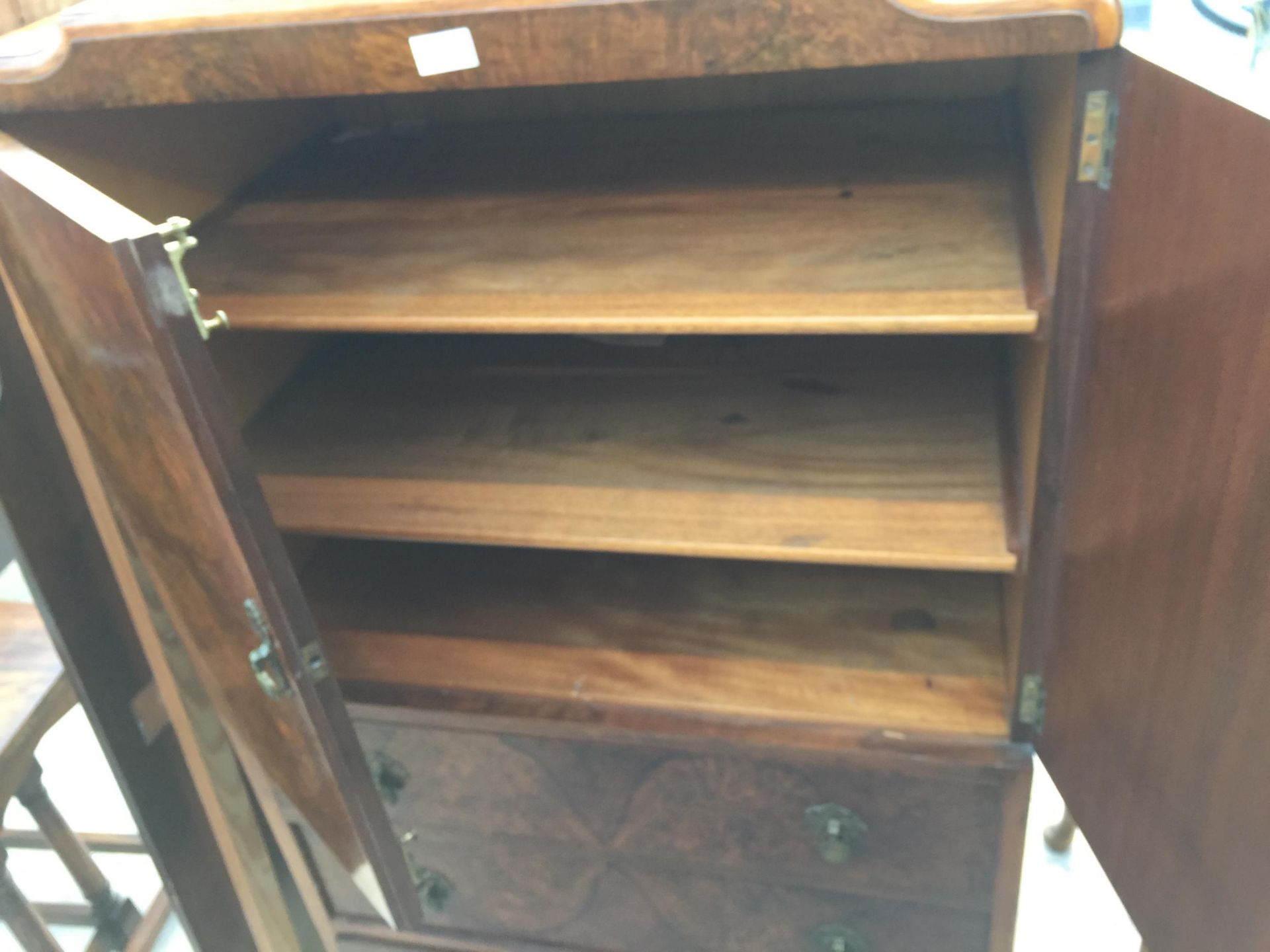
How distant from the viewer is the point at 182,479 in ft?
1.98

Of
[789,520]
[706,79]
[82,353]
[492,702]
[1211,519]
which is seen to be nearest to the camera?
[1211,519]

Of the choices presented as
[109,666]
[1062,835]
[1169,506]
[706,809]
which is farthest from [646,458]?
[1062,835]

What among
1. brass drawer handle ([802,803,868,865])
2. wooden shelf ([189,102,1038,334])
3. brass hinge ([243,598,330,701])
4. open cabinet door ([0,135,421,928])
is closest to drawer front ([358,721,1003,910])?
brass drawer handle ([802,803,868,865])

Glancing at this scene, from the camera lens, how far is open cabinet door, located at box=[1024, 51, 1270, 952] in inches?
18.8

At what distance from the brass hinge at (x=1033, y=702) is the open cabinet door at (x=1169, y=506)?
49 millimetres

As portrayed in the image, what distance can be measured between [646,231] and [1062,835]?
1.09 meters

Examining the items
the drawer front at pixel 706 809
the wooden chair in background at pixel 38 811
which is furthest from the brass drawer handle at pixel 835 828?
the wooden chair in background at pixel 38 811

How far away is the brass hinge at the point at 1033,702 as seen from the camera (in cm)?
79

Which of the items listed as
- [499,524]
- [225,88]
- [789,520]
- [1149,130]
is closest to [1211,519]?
[1149,130]

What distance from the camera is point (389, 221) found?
936 millimetres

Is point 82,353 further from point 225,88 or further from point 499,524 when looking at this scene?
point 499,524

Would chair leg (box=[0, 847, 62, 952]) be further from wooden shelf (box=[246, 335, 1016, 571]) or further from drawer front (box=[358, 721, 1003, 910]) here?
wooden shelf (box=[246, 335, 1016, 571])

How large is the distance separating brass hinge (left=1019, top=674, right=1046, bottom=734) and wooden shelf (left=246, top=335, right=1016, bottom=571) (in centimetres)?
9

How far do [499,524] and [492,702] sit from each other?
0.19 metres
